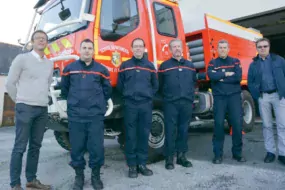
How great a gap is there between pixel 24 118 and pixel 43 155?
99.3 inches

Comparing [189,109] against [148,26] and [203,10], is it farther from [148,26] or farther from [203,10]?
[203,10]

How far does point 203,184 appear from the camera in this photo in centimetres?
309

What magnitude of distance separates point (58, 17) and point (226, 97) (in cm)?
280

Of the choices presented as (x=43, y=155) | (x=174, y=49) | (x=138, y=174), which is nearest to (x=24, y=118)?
(x=138, y=174)

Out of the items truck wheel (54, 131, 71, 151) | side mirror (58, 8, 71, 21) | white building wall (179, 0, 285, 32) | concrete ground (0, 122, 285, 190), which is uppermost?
white building wall (179, 0, 285, 32)

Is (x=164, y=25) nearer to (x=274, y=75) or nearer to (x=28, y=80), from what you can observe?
(x=274, y=75)

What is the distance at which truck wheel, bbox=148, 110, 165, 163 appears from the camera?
13.4 feet

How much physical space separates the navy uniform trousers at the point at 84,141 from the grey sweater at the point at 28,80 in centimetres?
49

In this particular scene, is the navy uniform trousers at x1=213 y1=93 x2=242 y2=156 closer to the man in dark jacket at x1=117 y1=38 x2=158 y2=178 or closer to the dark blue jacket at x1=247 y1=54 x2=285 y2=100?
the dark blue jacket at x1=247 y1=54 x2=285 y2=100

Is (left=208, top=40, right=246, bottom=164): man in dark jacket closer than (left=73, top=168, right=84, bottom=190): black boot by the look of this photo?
No

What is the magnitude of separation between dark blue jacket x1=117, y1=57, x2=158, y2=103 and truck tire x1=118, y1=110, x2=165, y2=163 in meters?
0.70

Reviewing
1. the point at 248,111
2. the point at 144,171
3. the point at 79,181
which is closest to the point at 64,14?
the point at 79,181

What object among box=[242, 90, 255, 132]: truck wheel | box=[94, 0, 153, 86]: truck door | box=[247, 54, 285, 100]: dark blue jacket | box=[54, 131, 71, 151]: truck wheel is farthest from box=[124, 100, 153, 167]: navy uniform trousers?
box=[242, 90, 255, 132]: truck wheel

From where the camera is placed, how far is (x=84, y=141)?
305 centimetres
